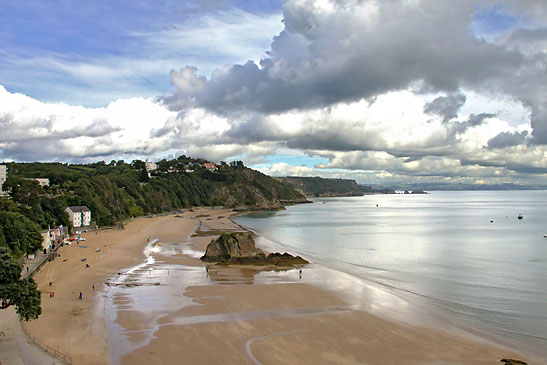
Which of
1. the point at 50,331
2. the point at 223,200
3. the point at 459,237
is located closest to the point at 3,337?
the point at 50,331

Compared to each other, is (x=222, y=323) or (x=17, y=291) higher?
(x=17, y=291)

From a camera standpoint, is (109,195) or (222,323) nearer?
(222,323)

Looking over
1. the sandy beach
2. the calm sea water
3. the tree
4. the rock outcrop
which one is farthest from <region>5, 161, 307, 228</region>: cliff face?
the tree

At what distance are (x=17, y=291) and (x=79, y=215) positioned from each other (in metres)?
65.3

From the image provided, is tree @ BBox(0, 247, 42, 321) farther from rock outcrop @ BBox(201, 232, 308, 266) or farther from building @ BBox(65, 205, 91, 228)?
building @ BBox(65, 205, 91, 228)

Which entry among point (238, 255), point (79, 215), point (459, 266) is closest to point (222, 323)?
point (238, 255)

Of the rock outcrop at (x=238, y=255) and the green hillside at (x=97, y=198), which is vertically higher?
the green hillside at (x=97, y=198)

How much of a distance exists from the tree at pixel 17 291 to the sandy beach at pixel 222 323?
286 centimetres

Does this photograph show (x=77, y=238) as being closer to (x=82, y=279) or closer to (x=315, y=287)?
(x=82, y=279)

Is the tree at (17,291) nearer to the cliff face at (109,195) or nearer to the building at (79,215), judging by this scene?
the cliff face at (109,195)

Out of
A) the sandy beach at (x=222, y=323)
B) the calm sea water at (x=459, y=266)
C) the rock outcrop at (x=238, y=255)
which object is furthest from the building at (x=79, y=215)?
the rock outcrop at (x=238, y=255)

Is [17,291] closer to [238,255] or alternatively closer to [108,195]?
[238,255]

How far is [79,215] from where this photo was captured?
81.9 meters

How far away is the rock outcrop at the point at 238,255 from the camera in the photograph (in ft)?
173
